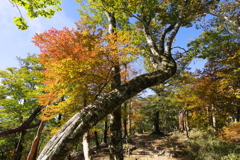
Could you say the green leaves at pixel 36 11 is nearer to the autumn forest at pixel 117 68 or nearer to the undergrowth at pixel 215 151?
the autumn forest at pixel 117 68

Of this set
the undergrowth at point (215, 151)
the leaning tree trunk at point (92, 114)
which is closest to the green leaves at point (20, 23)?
the leaning tree trunk at point (92, 114)

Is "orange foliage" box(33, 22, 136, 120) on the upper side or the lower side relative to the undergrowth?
upper

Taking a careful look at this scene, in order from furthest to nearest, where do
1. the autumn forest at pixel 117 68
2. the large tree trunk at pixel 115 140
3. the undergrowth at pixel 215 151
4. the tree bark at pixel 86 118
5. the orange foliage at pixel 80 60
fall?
the undergrowth at pixel 215 151 < the large tree trunk at pixel 115 140 < the orange foliage at pixel 80 60 < the autumn forest at pixel 117 68 < the tree bark at pixel 86 118

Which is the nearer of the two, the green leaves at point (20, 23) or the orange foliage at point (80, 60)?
the green leaves at point (20, 23)

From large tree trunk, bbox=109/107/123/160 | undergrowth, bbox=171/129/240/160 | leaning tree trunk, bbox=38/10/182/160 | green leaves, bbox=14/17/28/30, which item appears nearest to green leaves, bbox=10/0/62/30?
green leaves, bbox=14/17/28/30

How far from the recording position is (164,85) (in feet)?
53.5

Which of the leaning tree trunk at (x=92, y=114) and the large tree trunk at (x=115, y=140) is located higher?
the leaning tree trunk at (x=92, y=114)

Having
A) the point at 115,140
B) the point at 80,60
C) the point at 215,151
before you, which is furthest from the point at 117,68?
the point at 215,151

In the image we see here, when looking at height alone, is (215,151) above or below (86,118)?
below

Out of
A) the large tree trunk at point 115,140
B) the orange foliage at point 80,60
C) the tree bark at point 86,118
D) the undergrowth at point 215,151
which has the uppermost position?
the orange foliage at point 80,60

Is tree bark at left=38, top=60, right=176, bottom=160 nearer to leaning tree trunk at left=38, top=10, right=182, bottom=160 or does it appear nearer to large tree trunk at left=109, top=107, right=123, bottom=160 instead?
leaning tree trunk at left=38, top=10, right=182, bottom=160

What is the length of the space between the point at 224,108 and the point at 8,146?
72.0ft

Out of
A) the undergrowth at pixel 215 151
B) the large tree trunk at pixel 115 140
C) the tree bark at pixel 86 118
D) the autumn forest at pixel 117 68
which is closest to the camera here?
the tree bark at pixel 86 118

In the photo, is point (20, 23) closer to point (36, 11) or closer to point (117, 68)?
point (36, 11)
